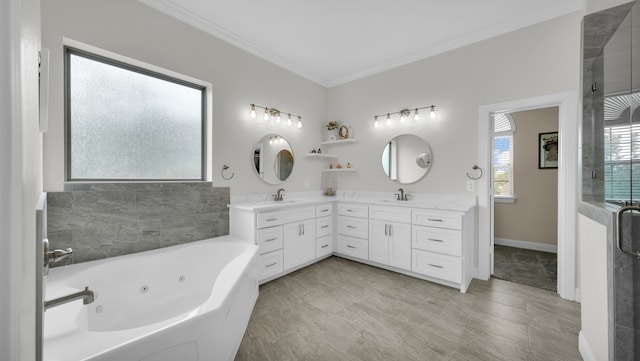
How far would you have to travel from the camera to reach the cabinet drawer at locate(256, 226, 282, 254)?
2713 millimetres

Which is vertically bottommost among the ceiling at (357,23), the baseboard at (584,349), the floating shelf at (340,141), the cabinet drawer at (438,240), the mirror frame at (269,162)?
the baseboard at (584,349)

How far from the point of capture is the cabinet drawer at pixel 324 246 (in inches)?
136

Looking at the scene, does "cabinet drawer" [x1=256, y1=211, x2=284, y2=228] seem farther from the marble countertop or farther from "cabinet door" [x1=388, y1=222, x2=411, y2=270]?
"cabinet door" [x1=388, y1=222, x2=411, y2=270]

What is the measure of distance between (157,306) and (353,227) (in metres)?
2.34

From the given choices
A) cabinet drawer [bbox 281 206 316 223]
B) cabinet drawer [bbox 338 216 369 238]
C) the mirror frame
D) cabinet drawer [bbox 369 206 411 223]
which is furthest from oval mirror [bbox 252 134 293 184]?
cabinet drawer [bbox 369 206 411 223]

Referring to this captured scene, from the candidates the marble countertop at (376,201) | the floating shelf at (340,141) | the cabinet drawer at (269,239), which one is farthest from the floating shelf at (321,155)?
the cabinet drawer at (269,239)

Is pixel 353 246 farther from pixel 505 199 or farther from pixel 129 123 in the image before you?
pixel 129 123

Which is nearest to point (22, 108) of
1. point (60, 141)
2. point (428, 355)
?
point (60, 141)

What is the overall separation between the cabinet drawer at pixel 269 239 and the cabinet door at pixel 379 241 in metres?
1.22

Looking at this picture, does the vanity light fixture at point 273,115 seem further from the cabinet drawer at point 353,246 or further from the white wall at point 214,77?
the cabinet drawer at point 353,246

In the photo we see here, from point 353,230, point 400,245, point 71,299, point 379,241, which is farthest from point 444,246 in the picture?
point 71,299

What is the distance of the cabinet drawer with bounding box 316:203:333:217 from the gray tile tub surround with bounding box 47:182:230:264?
1230 millimetres

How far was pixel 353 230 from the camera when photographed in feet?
11.5

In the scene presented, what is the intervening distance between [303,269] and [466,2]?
3.40 meters
